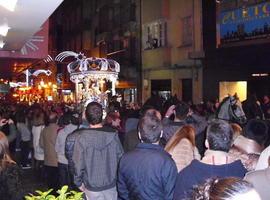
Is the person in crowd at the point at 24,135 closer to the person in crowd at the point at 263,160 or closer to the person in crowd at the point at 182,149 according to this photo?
the person in crowd at the point at 182,149

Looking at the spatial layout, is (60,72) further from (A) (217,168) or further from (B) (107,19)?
(A) (217,168)

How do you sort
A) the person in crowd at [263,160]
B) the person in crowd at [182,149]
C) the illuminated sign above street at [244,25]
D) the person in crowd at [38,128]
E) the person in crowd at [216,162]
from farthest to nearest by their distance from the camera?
the illuminated sign above street at [244,25], the person in crowd at [38,128], the person in crowd at [182,149], the person in crowd at [263,160], the person in crowd at [216,162]

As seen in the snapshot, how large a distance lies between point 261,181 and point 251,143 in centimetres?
144

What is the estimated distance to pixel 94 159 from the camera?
20.0 ft

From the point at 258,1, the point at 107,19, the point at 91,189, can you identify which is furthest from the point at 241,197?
the point at 107,19

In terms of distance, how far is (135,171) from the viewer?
4.87 m

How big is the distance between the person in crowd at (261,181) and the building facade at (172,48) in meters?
18.0

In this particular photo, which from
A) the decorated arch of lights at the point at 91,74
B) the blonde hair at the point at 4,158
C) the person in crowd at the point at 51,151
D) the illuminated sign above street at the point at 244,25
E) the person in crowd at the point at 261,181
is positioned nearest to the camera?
the person in crowd at the point at 261,181

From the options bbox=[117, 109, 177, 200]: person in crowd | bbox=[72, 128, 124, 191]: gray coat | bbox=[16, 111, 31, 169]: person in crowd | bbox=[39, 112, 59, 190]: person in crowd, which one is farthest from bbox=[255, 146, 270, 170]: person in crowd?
bbox=[16, 111, 31, 169]: person in crowd

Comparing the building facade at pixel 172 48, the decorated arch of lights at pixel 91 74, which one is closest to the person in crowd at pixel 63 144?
the decorated arch of lights at pixel 91 74

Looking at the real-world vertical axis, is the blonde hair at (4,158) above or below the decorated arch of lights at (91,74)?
below

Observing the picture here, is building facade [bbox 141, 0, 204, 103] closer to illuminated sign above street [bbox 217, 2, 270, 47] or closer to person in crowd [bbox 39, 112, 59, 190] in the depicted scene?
illuminated sign above street [bbox 217, 2, 270, 47]

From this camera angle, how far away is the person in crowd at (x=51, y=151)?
402 inches

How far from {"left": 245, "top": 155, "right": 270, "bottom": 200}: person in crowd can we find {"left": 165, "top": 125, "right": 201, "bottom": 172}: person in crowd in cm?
197
